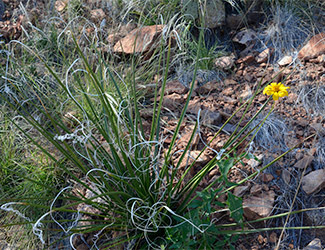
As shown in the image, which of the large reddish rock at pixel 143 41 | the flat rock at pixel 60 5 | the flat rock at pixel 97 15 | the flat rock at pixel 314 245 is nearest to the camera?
the flat rock at pixel 314 245

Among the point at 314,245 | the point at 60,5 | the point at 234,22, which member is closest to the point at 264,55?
the point at 234,22

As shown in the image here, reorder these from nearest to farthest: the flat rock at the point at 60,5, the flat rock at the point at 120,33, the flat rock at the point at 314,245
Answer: the flat rock at the point at 314,245
the flat rock at the point at 120,33
the flat rock at the point at 60,5

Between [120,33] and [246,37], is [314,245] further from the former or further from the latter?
[120,33]

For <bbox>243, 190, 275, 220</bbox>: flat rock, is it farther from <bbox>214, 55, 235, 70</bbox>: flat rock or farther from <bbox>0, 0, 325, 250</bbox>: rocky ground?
<bbox>214, 55, 235, 70</bbox>: flat rock

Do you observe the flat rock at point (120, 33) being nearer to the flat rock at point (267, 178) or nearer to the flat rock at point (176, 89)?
the flat rock at point (176, 89)

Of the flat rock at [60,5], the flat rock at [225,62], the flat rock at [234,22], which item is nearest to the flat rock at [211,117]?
the flat rock at [225,62]

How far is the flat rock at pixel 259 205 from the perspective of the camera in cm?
143

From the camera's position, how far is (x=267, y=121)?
173 cm

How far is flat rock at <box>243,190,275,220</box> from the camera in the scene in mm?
1433

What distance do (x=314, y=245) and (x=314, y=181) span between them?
0.26 m

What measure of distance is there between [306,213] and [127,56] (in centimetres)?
142

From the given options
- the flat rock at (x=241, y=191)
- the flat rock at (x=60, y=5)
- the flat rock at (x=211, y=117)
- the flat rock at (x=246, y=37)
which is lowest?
the flat rock at (x=241, y=191)

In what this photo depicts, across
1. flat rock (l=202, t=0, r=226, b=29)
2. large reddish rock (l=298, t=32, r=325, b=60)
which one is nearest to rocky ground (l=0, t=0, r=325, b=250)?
large reddish rock (l=298, t=32, r=325, b=60)

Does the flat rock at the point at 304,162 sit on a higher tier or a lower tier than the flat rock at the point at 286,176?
higher
